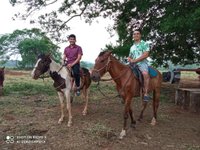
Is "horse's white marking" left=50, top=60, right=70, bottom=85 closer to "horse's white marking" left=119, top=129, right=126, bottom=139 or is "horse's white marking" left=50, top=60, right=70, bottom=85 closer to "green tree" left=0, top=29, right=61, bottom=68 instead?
"horse's white marking" left=119, top=129, right=126, bottom=139

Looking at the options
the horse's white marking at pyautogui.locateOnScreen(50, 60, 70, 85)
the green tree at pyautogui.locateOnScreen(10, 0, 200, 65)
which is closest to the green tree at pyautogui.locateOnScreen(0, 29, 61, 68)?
the green tree at pyautogui.locateOnScreen(10, 0, 200, 65)

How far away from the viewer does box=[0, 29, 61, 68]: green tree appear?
5754 cm

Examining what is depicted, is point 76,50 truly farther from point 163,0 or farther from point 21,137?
point 163,0

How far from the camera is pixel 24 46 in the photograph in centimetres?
5900

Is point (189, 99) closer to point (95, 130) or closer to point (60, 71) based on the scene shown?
point (95, 130)

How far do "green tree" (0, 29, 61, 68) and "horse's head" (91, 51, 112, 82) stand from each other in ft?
158

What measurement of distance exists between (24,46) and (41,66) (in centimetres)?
5258

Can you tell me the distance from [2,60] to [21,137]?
59.5 metres

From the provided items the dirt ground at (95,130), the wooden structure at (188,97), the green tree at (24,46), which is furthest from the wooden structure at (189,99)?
the green tree at (24,46)

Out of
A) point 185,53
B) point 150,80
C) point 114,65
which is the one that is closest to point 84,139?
point 114,65

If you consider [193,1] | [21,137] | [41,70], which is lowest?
[21,137]

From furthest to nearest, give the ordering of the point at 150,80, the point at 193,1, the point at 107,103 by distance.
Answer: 1. the point at 107,103
2. the point at 193,1
3. the point at 150,80

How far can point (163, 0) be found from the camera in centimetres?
1188

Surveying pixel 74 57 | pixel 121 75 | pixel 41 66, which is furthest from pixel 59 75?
pixel 121 75
